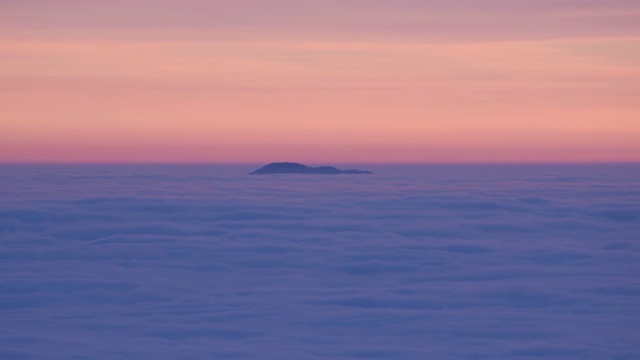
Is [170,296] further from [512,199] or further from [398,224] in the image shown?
[512,199]

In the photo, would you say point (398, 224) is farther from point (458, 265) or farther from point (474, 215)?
point (458, 265)

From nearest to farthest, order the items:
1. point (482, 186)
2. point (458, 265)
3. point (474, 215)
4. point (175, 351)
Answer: point (175, 351)
point (458, 265)
point (474, 215)
point (482, 186)

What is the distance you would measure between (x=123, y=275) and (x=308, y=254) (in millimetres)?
4168

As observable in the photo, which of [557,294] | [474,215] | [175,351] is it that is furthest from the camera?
[474,215]

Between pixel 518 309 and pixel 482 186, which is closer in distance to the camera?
pixel 518 309

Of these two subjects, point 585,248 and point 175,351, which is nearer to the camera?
point 175,351

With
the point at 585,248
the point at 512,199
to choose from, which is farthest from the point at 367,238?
the point at 512,199

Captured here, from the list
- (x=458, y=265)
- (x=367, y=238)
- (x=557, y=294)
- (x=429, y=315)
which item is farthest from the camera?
(x=367, y=238)

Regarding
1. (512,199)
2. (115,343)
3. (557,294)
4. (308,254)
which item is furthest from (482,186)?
(115,343)

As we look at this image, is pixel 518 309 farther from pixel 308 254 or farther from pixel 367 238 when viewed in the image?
pixel 367 238

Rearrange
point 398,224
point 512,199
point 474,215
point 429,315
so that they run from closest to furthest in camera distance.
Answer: point 429,315 → point 398,224 → point 474,215 → point 512,199

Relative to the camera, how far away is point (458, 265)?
53.5ft

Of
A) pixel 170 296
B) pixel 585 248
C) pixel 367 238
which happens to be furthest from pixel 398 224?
pixel 170 296

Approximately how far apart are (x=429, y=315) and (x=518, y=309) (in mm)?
1404
